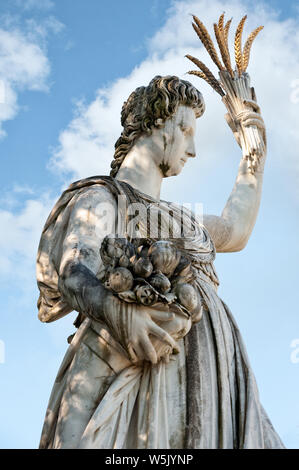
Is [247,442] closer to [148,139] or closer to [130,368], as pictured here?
[130,368]

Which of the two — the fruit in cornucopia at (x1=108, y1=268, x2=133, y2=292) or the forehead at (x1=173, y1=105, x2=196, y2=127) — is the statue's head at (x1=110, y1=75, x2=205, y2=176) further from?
the fruit in cornucopia at (x1=108, y1=268, x2=133, y2=292)

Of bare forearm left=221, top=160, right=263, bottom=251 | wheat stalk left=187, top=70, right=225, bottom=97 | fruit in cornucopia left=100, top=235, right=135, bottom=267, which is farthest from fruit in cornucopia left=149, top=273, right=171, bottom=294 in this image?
wheat stalk left=187, top=70, right=225, bottom=97

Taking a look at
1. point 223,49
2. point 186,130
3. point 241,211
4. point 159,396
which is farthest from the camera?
point 223,49

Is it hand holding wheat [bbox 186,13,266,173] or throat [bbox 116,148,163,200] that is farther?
hand holding wheat [bbox 186,13,266,173]

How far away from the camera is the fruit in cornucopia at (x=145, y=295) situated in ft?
18.0

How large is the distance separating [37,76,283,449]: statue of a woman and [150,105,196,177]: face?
332mm

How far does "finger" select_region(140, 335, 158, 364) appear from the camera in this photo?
5.60 m

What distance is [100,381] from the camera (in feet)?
19.1

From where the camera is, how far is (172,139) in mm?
7402

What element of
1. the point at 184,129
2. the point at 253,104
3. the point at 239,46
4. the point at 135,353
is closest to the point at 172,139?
the point at 184,129

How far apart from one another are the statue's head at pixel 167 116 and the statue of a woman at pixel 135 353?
431 millimetres

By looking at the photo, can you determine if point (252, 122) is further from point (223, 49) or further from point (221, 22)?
point (221, 22)

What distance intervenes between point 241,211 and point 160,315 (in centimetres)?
286
